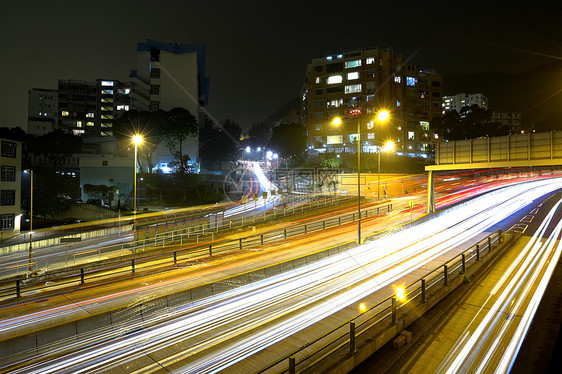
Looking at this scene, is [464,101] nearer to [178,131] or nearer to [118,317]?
[178,131]

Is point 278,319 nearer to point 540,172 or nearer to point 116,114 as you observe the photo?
point 540,172

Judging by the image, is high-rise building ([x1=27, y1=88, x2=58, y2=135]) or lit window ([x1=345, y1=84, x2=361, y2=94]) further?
high-rise building ([x1=27, y1=88, x2=58, y2=135])

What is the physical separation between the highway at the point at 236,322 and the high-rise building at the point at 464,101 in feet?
507

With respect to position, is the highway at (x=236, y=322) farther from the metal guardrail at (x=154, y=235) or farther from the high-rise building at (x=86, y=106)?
the high-rise building at (x=86, y=106)

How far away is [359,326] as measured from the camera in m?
8.36

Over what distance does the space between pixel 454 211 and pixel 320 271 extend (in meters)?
21.5

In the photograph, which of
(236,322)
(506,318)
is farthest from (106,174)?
(506,318)

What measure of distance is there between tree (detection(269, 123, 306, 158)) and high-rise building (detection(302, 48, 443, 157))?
6.64m

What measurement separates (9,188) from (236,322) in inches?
1332

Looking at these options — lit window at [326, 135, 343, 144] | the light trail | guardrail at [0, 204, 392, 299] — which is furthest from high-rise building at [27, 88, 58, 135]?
the light trail

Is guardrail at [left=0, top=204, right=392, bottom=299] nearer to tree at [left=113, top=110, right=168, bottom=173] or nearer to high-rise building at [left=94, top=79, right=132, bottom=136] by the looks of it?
tree at [left=113, top=110, right=168, bottom=173]

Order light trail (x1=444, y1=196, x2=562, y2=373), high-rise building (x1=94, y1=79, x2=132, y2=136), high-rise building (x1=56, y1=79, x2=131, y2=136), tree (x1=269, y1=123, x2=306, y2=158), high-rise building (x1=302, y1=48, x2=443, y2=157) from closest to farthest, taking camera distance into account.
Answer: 1. light trail (x1=444, y1=196, x2=562, y2=373)
2. tree (x1=269, y1=123, x2=306, y2=158)
3. high-rise building (x1=302, y1=48, x2=443, y2=157)
4. high-rise building (x1=56, y1=79, x2=131, y2=136)
5. high-rise building (x1=94, y1=79, x2=132, y2=136)

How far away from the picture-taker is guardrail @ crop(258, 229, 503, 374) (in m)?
6.27

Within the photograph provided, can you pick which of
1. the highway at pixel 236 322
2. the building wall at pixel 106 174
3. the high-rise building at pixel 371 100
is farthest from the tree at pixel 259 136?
the highway at pixel 236 322
